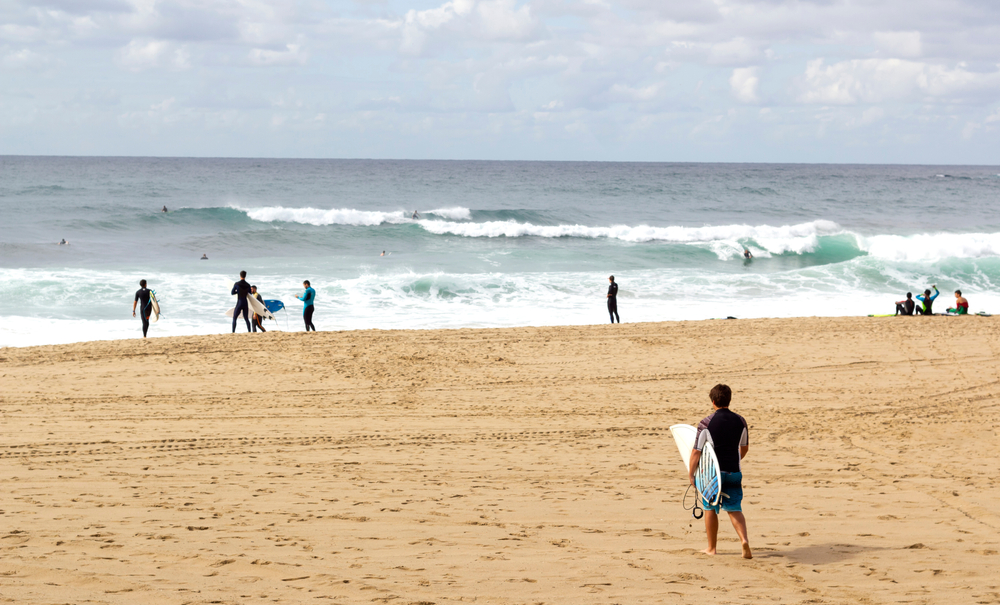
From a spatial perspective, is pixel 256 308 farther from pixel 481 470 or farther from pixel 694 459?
pixel 694 459

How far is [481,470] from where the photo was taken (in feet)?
24.2

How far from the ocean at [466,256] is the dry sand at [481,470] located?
526 cm

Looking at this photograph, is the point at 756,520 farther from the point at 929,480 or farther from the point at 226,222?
the point at 226,222

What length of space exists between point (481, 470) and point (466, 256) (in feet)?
74.7

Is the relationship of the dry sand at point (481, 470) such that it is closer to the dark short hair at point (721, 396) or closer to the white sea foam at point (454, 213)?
the dark short hair at point (721, 396)

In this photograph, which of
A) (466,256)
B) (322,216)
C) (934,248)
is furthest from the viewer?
(322,216)

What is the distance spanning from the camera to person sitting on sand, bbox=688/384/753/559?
515 cm

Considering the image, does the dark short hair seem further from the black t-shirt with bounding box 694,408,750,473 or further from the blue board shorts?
the blue board shorts

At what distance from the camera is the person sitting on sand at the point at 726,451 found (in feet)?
16.9

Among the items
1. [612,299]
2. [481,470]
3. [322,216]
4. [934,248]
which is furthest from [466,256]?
[481,470]

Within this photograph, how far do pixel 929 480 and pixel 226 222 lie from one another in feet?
123

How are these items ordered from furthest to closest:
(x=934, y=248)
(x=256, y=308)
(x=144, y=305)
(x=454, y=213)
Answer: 1. (x=454, y=213)
2. (x=934, y=248)
3. (x=256, y=308)
4. (x=144, y=305)

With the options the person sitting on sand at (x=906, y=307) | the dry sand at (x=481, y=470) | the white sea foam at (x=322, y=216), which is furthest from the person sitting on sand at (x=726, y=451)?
the white sea foam at (x=322, y=216)

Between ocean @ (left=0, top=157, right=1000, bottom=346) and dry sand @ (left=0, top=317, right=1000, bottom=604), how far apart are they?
526 cm
